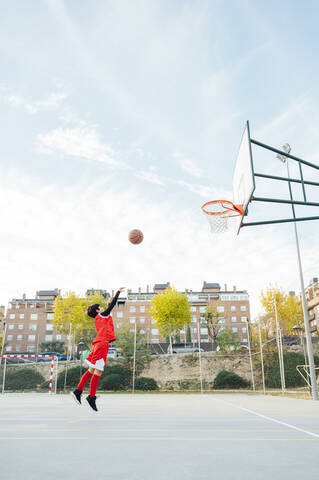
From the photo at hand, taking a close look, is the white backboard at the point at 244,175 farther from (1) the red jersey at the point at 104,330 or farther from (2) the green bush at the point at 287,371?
(2) the green bush at the point at 287,371

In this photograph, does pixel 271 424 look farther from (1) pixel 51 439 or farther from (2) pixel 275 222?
(2) pixel 275 222

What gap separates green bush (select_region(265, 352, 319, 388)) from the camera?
66.2ft

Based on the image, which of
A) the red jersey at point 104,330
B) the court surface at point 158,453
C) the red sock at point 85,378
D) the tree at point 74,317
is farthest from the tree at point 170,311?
the court surface at point 158,453

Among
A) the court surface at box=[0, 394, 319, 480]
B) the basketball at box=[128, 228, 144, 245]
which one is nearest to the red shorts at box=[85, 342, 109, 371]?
the court surface at box=[0, 394, 319, 480]

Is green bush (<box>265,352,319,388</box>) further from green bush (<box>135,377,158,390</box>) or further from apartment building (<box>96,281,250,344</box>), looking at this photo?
apartment building (<box>96,281,250,344</box>)

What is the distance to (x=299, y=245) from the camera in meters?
13.9

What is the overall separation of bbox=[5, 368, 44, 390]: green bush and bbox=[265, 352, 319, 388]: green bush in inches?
514

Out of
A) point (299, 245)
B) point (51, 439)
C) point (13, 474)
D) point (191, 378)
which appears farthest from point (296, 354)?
point (13, 474)

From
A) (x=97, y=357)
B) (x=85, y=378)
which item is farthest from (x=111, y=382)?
(x=97, y=357)

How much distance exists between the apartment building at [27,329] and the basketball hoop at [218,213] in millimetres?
61173

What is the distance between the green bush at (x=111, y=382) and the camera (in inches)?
875

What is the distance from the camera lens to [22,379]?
22250 mm

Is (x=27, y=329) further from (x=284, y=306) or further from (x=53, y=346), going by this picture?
(x=284, y=306)

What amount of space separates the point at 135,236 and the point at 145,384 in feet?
51.8
